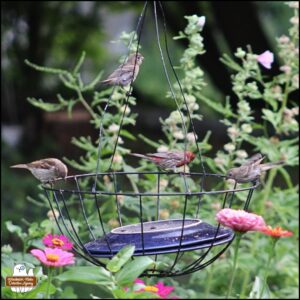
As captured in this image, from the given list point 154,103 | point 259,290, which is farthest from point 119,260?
point 154,103

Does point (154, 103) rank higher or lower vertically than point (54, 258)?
lower

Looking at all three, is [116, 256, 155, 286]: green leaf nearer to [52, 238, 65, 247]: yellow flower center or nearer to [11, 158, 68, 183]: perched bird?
[52, 238, 65, 247]: yellow flower center

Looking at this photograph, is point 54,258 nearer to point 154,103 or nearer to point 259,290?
point 259,290

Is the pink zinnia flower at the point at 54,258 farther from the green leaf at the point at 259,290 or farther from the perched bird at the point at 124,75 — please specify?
the perched bird at the point at 124,75

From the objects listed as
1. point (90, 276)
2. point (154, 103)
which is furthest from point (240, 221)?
point (154, 103)

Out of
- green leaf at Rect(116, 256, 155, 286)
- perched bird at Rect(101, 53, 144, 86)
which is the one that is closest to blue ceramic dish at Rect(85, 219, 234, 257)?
green leaf at Rect(116, 256, 155, 286)

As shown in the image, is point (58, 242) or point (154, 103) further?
point (154, 103)

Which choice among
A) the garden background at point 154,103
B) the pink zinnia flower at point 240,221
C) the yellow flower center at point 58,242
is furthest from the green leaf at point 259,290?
the garden background at point 154,103

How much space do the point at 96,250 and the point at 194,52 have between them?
1.22 metres

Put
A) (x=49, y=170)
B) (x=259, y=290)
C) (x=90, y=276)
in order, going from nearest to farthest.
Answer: (x=90, y=276) < (x=259, y=290) < (x=49, y=170)

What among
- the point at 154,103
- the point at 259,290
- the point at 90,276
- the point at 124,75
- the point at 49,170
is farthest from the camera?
the point at 154,103

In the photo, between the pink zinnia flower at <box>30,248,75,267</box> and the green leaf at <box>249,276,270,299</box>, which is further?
the green leaf at <box>249,276,270,299</box>

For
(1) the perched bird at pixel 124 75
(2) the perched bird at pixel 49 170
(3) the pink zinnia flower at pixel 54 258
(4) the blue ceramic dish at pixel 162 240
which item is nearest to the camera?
(3) the pink zinnia flower at pixel 54 258

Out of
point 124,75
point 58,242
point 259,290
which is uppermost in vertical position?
point 124,75
